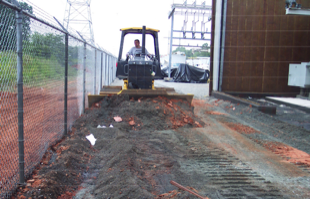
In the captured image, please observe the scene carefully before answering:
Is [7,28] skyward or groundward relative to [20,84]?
skyward

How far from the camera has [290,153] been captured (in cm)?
532

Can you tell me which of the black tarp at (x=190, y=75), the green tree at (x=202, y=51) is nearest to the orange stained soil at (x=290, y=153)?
the black tarp at (x=190, y=75)

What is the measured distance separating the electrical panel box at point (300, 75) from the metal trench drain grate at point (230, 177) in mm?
8241

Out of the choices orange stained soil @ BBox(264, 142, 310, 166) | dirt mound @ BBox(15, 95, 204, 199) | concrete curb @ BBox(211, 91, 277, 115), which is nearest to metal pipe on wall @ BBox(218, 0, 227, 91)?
concrete curb @ BBox(211, 91, 277, 115)

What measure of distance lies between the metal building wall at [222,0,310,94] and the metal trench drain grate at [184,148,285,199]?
357 inches

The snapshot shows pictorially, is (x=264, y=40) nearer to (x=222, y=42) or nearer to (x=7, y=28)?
(x=222, y=42)

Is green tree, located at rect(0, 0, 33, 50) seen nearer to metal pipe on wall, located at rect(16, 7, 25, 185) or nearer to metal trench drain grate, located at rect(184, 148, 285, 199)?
metal pipe on wall, located at rect(16, 7, 25, 185)

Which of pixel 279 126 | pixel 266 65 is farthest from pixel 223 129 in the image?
pixel 266 65

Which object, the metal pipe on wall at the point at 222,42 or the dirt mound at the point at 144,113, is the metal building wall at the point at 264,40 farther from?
the dirt mound at the point at 144,113

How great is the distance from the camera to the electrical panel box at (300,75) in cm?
1121

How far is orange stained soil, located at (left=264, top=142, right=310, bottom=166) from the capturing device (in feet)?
16.0

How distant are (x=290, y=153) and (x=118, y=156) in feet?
11.9

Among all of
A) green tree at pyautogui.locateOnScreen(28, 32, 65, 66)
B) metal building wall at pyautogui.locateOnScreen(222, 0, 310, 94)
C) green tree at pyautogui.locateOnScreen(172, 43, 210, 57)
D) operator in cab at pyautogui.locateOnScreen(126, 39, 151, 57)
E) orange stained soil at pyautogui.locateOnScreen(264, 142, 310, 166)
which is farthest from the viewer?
green tree at pyautogui.locateOnScreen(172, 43, 210, 57)

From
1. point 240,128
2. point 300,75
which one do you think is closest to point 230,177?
point 240,128
